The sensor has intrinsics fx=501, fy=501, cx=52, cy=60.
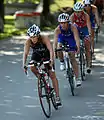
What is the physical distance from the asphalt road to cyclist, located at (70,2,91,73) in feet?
2.19

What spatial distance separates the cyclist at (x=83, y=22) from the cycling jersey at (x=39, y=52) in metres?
2.77

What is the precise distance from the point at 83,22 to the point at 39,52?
11.8 ft

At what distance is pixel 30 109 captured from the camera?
1021 cm

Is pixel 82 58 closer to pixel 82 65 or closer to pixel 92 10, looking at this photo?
pixel 82 65

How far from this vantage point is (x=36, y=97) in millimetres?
11352

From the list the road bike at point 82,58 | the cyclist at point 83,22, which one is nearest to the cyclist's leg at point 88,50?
the cyclist at point 83,22

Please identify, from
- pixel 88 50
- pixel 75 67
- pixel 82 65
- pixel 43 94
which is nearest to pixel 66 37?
pixel 75 67

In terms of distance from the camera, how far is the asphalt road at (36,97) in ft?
31.9

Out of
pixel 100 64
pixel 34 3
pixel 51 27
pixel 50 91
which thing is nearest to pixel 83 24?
pixel 100 64

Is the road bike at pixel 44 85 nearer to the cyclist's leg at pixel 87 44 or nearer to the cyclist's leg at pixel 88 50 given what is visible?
the cyclist's leg at pixel 87 44

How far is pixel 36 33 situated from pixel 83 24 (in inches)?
157

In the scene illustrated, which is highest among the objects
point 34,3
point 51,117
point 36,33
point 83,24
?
point 36,33

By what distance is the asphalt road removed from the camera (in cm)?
971

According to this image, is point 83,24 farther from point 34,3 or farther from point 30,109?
point 34,3
